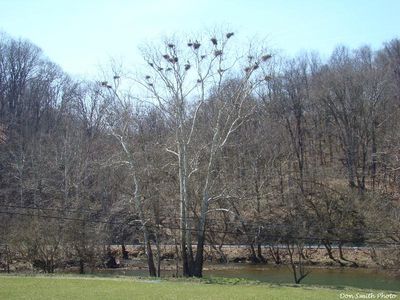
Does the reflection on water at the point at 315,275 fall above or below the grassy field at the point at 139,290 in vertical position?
below

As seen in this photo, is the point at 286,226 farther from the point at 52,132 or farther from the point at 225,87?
the point at 52,132

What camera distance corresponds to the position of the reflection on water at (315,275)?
30.4 m

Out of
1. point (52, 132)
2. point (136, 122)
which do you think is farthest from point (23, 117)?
point (136, 122)

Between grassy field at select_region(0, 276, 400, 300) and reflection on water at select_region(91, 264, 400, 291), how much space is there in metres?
10.7

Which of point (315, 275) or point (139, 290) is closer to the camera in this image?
point (139, 290)

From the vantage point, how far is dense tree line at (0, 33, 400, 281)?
30078 mm

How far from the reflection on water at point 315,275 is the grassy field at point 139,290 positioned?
421 inches

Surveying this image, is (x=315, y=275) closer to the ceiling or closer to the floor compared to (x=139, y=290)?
closer to the floor

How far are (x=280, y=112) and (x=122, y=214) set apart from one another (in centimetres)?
3070

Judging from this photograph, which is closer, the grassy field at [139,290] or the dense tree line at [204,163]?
the grassy field at [139,290]

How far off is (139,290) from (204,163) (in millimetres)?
16395

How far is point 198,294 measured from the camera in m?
17.1

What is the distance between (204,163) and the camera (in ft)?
111

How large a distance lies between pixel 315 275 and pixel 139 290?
2005 cm
